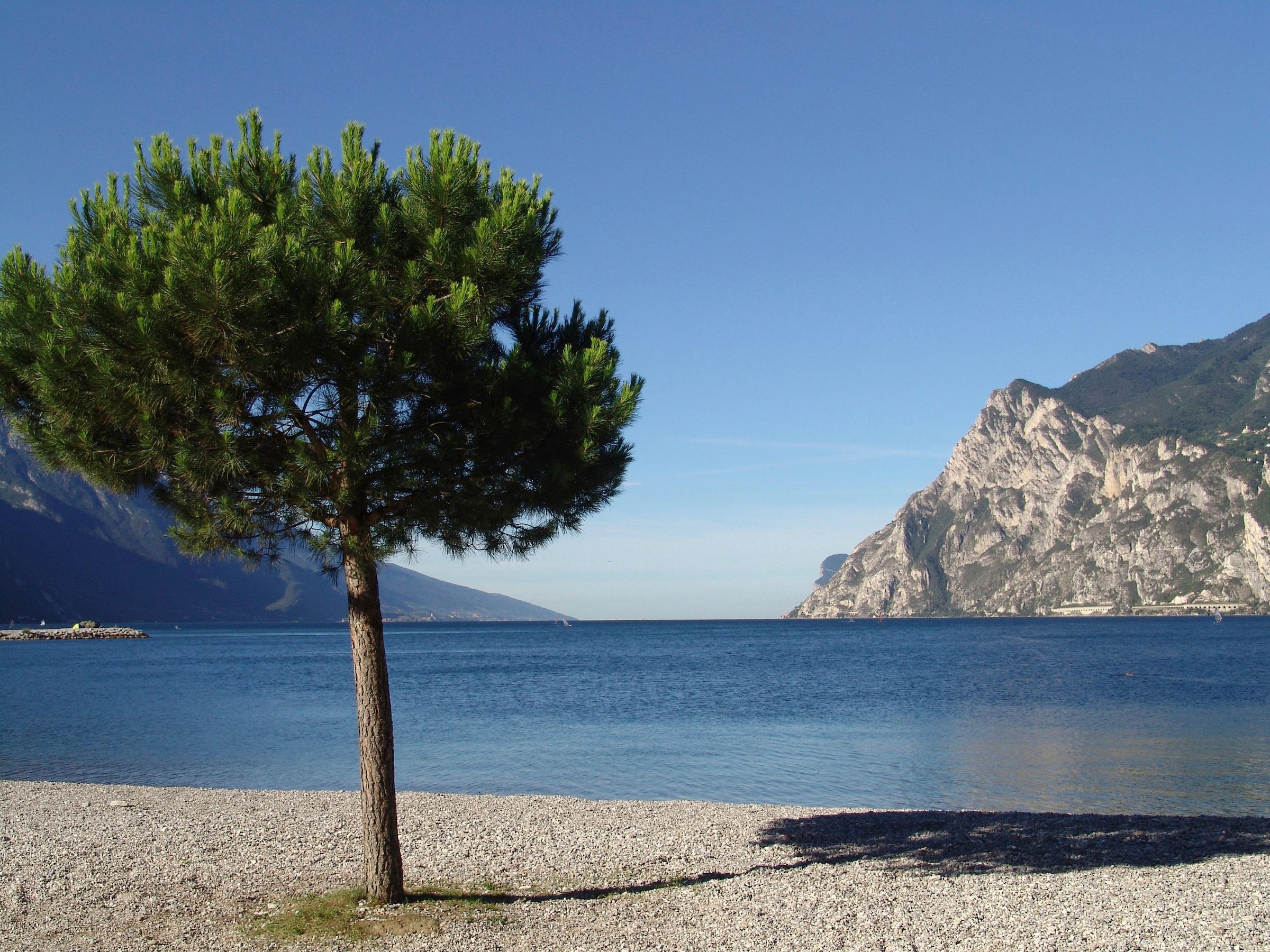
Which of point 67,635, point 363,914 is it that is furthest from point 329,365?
point 67,635

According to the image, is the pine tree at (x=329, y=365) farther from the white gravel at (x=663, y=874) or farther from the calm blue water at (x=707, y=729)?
the calm blue water at (x=707, y=729)

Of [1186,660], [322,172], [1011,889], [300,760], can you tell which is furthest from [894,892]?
[1186,660]

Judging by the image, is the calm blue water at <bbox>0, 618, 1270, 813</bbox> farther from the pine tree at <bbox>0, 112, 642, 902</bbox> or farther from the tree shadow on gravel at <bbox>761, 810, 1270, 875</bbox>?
the pine tree at <bbox>0, 112, 642, 902</bbox>

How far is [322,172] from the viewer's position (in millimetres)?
8461

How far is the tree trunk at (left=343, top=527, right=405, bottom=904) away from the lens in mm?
9031

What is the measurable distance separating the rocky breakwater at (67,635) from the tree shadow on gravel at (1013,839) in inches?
5324

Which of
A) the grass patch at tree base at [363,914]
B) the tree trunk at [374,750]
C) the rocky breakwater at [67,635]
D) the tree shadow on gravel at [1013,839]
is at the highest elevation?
the tree trunk at [374,750]

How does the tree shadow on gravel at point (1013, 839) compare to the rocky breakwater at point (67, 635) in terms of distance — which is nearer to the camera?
the tree shadow on gravel at point (1013, 839)

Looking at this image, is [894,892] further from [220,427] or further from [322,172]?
[322,172]

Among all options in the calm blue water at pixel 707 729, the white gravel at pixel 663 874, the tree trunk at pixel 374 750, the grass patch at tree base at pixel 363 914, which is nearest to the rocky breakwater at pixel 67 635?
the calm blue water at pixel 707 729

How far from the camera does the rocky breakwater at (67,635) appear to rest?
4803 inches

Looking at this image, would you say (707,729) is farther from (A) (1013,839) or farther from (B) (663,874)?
(B) (663,874)

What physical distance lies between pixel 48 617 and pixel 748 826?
686ft

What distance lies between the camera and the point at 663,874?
1100 cm
